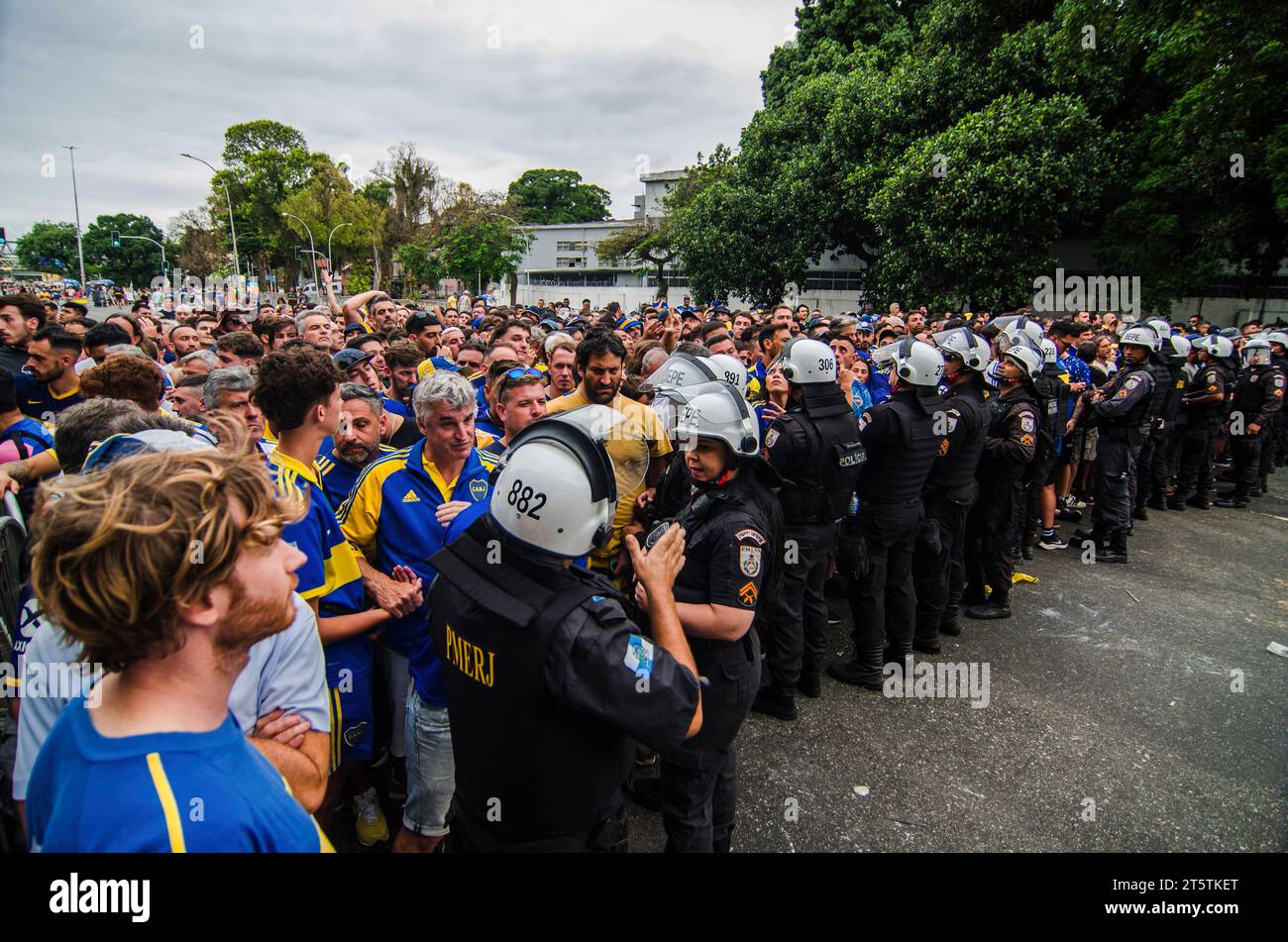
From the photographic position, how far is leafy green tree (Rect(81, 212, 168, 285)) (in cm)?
8088

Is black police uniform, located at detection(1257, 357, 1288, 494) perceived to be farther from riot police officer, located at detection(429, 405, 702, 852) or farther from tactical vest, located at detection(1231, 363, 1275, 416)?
riot police officer, located at detection(429, 405, 702, 852)

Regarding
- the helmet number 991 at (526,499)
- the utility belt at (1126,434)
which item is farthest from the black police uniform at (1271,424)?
the helmet number 991 at (526,499)

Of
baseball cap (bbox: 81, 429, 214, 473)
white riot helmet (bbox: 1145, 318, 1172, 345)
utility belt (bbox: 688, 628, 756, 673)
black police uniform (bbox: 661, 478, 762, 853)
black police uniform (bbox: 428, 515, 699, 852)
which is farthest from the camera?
white riot helmet (bbox: 1145, 318, 1172, 345)

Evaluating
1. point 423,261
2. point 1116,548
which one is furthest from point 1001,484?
point 423,261

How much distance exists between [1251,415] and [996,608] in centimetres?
735

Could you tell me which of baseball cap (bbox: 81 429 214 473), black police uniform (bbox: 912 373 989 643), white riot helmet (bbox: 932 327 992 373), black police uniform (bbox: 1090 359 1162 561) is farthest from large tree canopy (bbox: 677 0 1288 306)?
baseball cap (bbox: 81 429 214 473)

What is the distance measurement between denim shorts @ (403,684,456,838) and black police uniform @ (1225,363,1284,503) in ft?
40.1

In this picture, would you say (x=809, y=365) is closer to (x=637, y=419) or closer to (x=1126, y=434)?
(x=637, y=419)

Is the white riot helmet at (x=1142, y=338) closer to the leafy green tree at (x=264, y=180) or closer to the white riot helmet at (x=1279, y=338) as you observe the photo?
the white riot helmet at (x=1279, y=338)

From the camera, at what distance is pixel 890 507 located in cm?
474

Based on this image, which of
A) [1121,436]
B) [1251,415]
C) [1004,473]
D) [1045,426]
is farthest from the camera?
[1251,415]

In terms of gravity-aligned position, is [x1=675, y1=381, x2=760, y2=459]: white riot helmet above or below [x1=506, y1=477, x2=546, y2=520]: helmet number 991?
above

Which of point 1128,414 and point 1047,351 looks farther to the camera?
point 1128,414
